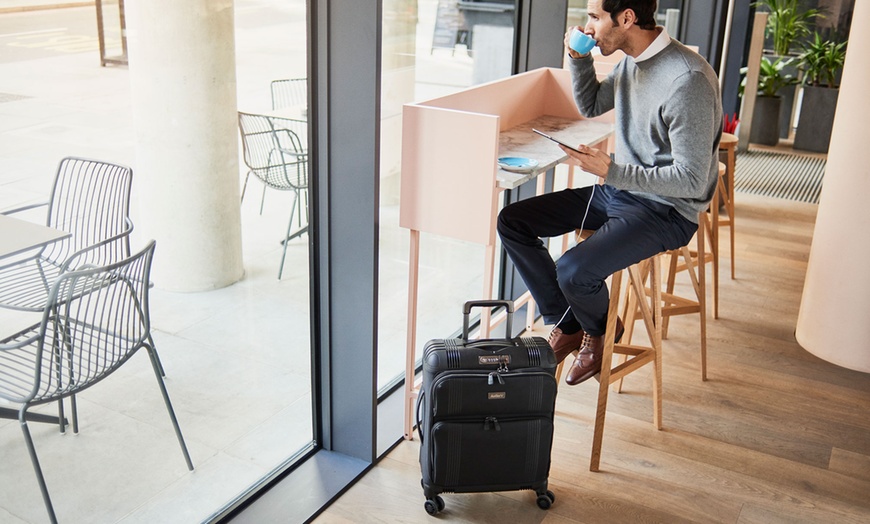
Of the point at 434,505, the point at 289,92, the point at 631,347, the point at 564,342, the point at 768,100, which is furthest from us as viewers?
the point at 768,100

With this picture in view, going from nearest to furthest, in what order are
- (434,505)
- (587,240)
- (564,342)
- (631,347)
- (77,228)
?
(77,228), (434,505), (587,240), (564,342), (631,347)

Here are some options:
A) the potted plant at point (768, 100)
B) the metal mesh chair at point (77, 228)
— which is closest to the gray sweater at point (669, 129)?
the metal mesh chair at point (77, 228)

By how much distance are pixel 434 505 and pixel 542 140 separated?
1.33 meters

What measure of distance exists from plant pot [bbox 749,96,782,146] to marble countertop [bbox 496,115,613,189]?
4.63m

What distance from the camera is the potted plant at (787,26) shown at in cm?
725

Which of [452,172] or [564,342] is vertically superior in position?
[452,172]

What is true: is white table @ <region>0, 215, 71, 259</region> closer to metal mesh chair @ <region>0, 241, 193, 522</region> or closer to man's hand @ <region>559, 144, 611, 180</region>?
metal mesh chair @ <region>0, 241, 193, 522</region>

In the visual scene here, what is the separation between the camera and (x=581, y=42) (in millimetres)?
2744

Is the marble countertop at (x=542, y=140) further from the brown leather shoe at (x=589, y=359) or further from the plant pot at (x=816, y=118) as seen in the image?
the plant pot at (x=816, y=118)

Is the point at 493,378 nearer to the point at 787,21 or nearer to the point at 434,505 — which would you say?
the point at 434,505

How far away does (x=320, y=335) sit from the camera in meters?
2.65

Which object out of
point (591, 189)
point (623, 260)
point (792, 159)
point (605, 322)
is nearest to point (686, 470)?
point (605, 322)

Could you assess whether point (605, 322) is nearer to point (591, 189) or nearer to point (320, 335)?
point (591, 189)

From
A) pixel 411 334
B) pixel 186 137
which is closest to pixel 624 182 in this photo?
pixel 411 334
